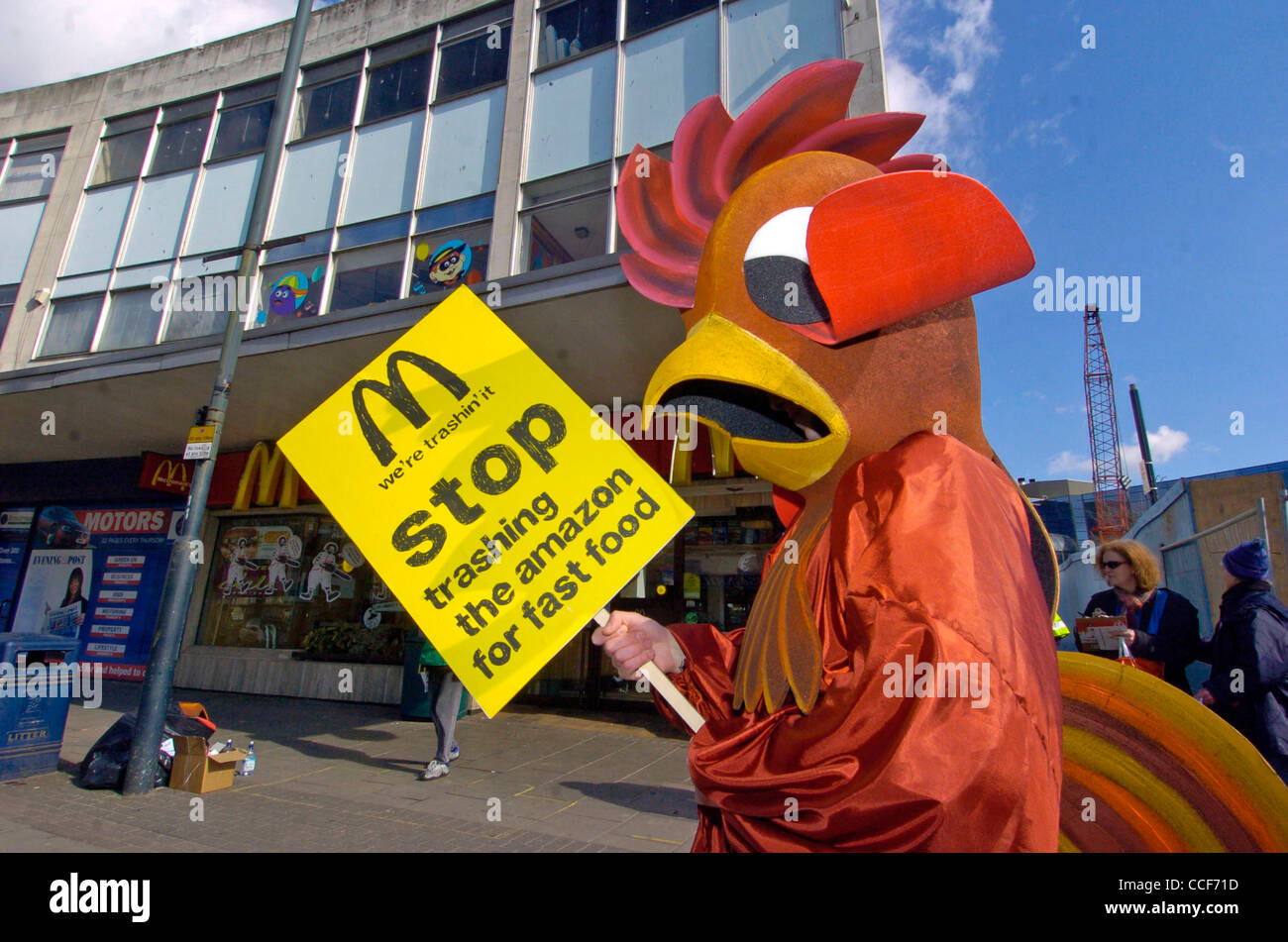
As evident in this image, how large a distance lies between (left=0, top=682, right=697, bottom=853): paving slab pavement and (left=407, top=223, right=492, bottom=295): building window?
513 cm

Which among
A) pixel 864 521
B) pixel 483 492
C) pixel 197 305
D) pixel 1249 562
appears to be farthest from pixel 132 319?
pixel 1249 562

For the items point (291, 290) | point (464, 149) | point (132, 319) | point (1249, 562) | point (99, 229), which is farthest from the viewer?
point (99, 229)

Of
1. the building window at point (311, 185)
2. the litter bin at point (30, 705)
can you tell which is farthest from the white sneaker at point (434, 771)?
the building window at point (311, 185)

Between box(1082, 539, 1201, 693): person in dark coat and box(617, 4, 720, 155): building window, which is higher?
box(617, 4, 720, 155): building window

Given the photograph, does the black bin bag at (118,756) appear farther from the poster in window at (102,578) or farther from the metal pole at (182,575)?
the poster in window at (102,578)

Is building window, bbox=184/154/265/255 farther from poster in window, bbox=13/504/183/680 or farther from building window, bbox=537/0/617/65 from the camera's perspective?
building window, bbox=537/0/617/65

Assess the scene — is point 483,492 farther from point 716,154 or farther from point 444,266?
point 444,266

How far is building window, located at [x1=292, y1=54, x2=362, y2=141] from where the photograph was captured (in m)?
9.33

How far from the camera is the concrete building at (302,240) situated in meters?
6.55

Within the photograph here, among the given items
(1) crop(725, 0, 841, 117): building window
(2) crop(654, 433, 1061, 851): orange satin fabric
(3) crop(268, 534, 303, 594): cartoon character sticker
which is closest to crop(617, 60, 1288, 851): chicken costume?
(2) crop(654, 433, 1061, 851): orange satin fabric

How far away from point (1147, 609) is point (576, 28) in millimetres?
8628

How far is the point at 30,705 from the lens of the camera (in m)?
5.02

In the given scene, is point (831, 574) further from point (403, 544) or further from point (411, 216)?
point (411, 216)
